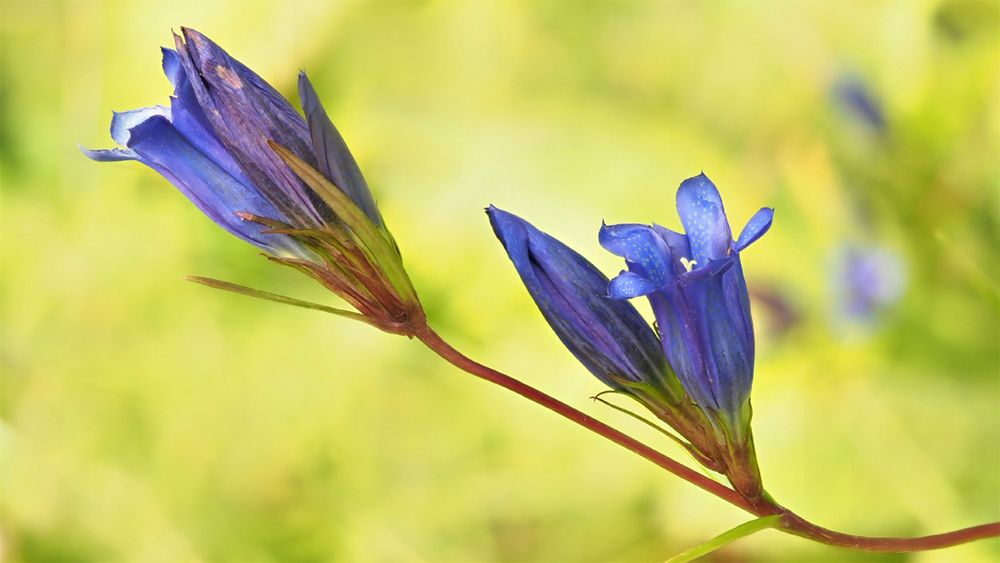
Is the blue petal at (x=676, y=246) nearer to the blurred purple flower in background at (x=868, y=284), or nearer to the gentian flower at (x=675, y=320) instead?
the gentian flower at (x=675, y=320)

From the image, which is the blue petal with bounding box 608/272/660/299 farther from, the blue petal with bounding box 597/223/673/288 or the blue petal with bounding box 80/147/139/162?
the blue petal with bounding box 80/147/139/162

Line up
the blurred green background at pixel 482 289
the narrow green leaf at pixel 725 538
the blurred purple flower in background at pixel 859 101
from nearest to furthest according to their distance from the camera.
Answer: the narrow green leaf at pixel 725 538 < the blurred green background at pixel 482 289 < the blurred purple flower in background at pixel 859 101

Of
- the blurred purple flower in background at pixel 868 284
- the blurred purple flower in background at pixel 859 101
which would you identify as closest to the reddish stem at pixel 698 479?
the blurred purple flower in background at pixel 868 284

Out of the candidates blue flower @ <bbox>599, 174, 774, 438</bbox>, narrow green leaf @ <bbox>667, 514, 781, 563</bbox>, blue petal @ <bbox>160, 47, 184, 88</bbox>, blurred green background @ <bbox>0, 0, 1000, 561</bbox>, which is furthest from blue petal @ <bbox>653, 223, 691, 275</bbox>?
blurred green background @ <bbox>0, 0, 1000, 561</bbox>

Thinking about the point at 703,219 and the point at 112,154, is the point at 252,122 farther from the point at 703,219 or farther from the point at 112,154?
the point at 703,219

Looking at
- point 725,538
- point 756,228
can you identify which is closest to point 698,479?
point 725,538

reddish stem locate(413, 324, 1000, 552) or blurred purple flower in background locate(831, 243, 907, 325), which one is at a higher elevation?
blurred purple flower in background locate(831, 243, 907, 325)

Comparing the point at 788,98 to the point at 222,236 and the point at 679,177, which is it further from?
the point at 222,236
